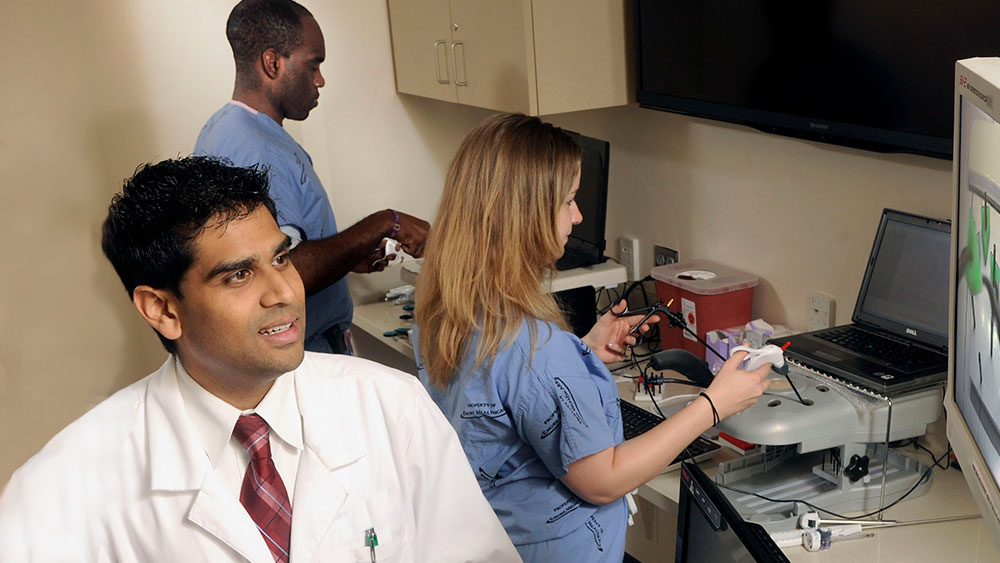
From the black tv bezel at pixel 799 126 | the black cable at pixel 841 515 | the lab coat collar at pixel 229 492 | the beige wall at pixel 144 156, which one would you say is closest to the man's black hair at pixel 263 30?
the beige wall at pixel 144 156

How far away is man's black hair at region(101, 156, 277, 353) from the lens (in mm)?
1261

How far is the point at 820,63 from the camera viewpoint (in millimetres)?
1955

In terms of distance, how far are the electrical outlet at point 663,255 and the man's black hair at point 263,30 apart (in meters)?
1.17

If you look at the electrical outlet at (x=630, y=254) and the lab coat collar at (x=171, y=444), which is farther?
the electrical outlet at (x=630, y=254)

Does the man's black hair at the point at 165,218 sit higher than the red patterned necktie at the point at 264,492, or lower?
higher

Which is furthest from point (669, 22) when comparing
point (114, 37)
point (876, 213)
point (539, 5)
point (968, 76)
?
point (114, 37)

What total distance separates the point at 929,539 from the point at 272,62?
1909 millimetres

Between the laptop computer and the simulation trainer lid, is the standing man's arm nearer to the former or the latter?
the simulation trainer lid

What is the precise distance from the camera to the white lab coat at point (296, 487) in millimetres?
1239

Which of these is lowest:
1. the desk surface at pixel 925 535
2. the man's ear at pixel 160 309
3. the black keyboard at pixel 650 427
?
the desk surface at pixel 925 535

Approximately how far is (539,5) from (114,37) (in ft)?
4.43

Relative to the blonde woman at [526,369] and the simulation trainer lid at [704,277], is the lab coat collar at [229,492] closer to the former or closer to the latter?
the blonde woman at [526,369]

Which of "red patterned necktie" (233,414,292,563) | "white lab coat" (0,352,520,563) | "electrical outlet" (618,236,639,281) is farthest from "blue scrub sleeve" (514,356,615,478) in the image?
"electrical outlet" (618,236,639,281)

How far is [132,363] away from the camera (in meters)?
3.12
